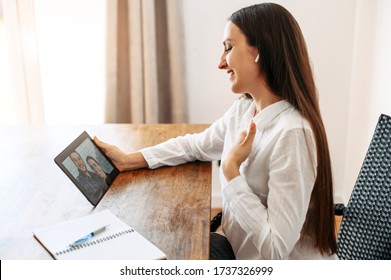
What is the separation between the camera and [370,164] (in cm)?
130

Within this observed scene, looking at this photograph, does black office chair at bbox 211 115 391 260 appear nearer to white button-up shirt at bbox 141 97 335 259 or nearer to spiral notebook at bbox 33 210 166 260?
white button-up shirt at bbox 141 97 335 259

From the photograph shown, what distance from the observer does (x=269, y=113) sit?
117 centimetres

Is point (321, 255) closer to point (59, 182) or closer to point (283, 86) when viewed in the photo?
point (283, 86)

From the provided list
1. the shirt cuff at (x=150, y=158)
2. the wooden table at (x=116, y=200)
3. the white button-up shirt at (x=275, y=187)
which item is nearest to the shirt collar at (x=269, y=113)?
the white button-up shirt at (x=275, y=187)

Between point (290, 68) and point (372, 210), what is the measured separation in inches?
18.0

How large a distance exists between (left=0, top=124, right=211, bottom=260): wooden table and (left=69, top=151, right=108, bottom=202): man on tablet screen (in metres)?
0.02

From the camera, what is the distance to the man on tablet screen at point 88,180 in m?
1.19

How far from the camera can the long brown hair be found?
43.3 inches

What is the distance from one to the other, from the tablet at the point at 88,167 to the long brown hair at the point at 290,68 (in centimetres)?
49

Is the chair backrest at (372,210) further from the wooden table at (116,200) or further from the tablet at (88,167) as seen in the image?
the tablet at (88,167)

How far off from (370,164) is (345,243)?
223mm

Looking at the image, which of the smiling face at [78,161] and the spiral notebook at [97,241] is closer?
the spiral notebook at [97,241]

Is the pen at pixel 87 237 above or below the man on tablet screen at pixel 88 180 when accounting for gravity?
below

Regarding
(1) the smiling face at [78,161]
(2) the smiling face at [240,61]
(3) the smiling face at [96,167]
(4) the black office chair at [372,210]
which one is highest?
(2) the smiling face at [240,61]
